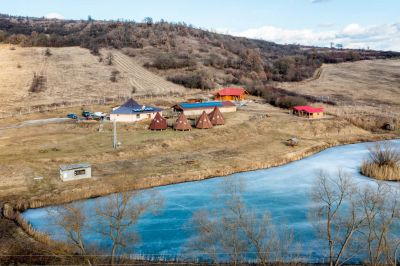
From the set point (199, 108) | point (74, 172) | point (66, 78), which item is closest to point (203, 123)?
point (199, 108)

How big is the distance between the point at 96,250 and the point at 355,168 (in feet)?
114

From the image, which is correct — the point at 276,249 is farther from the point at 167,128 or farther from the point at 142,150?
the point at 167,128

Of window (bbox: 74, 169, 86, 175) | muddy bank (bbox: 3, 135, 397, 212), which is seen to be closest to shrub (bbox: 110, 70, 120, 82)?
muddy bank (bbox: 3, 135, 397, 212)

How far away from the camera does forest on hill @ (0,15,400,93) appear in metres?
113

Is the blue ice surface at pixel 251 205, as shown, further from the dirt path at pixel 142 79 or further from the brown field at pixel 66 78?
the dirt path at pixel 142 79

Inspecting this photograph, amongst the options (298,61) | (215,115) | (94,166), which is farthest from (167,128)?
(298,61)

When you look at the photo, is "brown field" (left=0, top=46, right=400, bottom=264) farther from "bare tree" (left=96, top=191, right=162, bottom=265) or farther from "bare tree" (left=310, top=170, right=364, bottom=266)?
"bare tree" (left=310, top=170, right=364, bottom=266)

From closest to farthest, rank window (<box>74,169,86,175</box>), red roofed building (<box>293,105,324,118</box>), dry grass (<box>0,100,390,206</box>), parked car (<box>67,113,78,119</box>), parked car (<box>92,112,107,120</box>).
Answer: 1. dry grass (<box>0,100,390,206</box>)
2. window (<box>74,169,86,175</box>)
3. parked car (<box>92,112,107,120</box>)
4. parked car (<box>67,113,78,119</box>)
5. red roofed building (<box>293,105,324,118</box>)

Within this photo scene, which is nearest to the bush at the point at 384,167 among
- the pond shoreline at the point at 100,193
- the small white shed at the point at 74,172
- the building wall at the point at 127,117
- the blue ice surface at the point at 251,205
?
the blue ice surface at the point at 251,205

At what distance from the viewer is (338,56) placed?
549 feet

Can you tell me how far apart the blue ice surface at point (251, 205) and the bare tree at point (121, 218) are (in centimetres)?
77

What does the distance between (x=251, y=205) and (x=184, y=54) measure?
100 meters

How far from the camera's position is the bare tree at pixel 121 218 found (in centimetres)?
2439

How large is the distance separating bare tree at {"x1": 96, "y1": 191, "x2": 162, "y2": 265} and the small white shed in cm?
562
